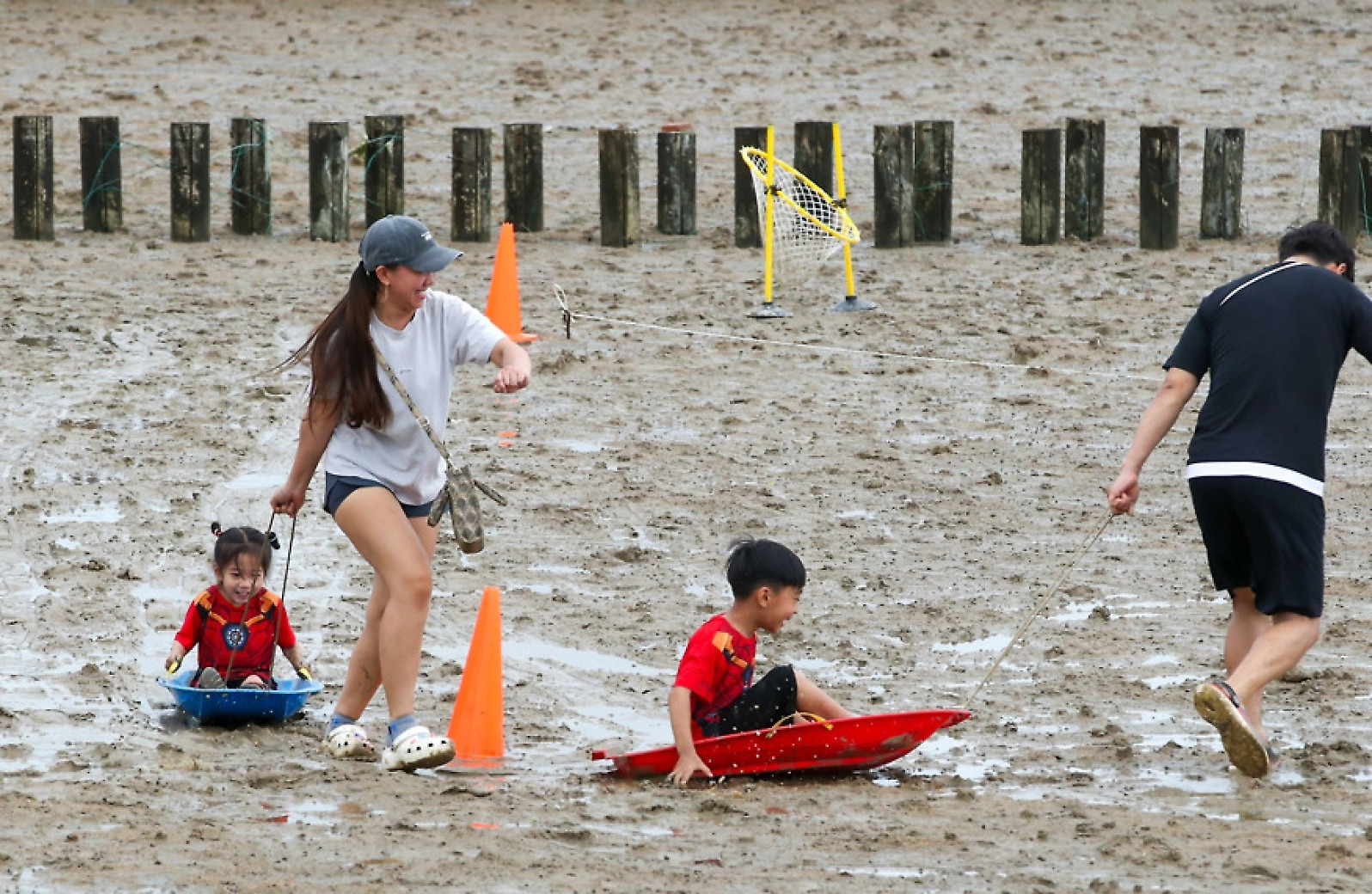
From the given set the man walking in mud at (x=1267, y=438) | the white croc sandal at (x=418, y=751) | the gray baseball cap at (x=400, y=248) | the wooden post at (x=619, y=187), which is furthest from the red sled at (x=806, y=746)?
the wooden post at (x=619, y=187)

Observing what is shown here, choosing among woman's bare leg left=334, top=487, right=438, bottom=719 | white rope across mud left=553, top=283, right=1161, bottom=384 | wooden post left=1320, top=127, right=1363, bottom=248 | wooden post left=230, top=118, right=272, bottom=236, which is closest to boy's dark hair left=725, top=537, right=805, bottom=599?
woman's bare leg left=334, top=487, right=438, bottom=719

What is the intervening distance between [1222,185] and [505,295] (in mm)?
5741

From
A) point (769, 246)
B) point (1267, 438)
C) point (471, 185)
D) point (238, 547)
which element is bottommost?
point (238, 547)

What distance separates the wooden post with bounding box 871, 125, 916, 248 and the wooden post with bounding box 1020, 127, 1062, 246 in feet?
2.68

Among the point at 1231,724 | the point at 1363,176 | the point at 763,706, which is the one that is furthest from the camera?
the point at 1363,176

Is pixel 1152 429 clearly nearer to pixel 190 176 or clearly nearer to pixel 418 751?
pixel 418 751

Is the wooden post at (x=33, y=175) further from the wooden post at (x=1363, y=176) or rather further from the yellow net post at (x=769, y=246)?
the wooden post at (x=1363, y=176)

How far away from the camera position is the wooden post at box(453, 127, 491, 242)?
15.1 m

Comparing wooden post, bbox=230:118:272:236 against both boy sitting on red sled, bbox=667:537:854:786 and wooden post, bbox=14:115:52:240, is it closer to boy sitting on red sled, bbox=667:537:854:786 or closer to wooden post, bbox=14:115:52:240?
wooden post, bbox=14:115:52:240

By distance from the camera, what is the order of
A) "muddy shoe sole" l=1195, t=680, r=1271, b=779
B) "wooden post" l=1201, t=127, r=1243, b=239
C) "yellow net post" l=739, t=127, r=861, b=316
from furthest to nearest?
"wooden post" l=1201, t=127, r=1243, b=239 < "yellow net post" l=739, t=127, r=861, b=316 < "muddy shoe sole" l=1195, t=680, r=1271, b=779

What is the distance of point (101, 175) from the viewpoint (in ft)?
50.2

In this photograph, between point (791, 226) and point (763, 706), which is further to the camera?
point (791, 226)

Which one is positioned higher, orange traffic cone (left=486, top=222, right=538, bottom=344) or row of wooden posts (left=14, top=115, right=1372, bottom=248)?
row of wooden posts (left=14, top=115, right=1372, bottom=248)

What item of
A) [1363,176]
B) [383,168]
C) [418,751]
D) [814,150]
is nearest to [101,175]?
[383,168]
